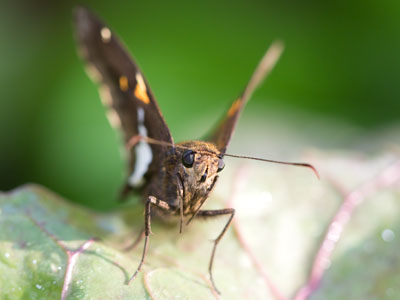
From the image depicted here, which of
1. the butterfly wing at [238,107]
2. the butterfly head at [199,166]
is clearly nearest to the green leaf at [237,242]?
the butterfly wing at [238,107]

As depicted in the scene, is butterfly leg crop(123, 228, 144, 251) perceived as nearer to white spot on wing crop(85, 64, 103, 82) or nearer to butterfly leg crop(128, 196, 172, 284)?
butterfly leg crop(128, 196, 172, 284)

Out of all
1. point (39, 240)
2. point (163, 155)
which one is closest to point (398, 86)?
point (163, 155)

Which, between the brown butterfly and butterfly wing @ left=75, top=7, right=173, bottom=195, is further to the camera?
butterfly wing @ left=75, top=7, right=173, bottom=195

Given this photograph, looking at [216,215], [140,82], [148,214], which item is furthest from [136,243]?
[140,82]

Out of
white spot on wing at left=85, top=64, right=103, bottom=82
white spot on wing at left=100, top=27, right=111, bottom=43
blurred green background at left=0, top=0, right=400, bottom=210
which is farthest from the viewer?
blurred green background at left=0, top=0, right=400, bottom=210

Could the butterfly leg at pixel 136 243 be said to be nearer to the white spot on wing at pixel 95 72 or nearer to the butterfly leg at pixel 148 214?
the butterfly leg at pixel 148 214

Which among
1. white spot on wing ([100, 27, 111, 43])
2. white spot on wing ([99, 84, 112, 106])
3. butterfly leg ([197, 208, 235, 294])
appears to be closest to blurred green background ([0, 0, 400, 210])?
white spot on wing ([99, 84, 112, 106])

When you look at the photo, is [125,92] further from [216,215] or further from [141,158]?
[216,215]

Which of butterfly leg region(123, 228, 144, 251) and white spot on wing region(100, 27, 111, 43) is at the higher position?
white spot on wing region(100, 27, 111, 43)
